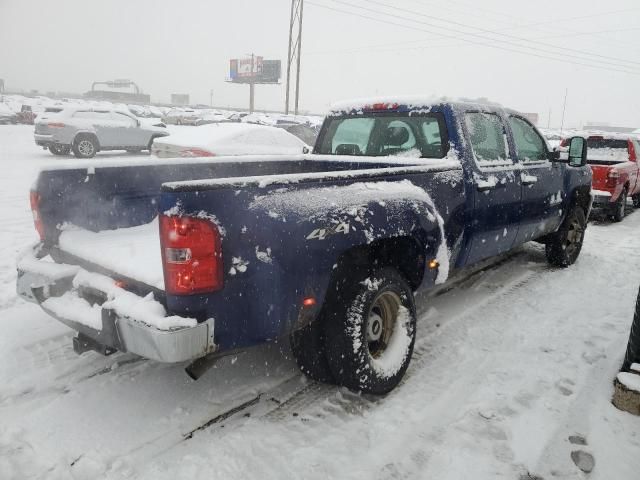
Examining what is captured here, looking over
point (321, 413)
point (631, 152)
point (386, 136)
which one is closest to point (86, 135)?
point (386, 136)

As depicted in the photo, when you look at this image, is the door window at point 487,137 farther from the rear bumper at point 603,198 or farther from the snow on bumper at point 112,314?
the rear bumper at point 603,198

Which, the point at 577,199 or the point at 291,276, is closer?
the point at 291,276

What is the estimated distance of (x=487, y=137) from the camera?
4.37 meters

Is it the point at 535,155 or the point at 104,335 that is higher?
the point at 535,155

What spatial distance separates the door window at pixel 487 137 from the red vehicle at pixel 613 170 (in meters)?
5.21

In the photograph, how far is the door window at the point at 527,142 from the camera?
4.89 m

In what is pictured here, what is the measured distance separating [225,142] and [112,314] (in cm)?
769

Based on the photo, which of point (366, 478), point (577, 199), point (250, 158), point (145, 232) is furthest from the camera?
point (577, 199)

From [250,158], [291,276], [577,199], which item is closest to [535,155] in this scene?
[577,199]

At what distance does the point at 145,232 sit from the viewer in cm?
341

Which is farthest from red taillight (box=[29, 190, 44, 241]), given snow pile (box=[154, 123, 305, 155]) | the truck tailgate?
snow pile (box=[154, 123, 305, 155])

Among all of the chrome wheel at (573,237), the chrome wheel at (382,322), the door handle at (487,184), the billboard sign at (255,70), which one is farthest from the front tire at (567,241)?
the billboard sign at (255,70)

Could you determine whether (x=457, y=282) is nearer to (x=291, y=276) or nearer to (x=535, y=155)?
(x=535, y=155)

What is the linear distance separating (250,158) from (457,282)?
8.77 ft
